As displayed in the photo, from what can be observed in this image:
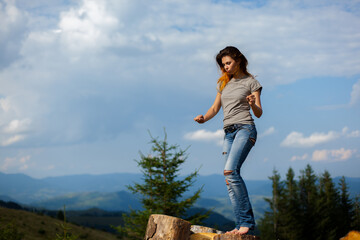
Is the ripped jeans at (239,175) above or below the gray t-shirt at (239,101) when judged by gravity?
below

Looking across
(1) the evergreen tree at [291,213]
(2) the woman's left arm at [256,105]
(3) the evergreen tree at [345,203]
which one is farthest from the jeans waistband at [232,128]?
(3) the evergreen tree at [345,203]

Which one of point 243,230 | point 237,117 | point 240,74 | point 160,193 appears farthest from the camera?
point 160,193

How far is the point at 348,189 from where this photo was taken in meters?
60.9

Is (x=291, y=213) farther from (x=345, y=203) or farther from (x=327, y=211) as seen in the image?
(x=345, y=203)

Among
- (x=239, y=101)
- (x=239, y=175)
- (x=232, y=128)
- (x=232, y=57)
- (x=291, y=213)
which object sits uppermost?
(x=232, y=57)

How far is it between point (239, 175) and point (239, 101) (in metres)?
1.23

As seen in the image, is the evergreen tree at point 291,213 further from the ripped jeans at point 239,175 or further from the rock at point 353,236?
the ripped jeans at point 239,175

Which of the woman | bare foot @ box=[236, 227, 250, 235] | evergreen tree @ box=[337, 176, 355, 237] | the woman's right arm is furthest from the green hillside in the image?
bare foot @ box=[236, 227, 250, 235]

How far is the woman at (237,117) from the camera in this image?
5.79 m

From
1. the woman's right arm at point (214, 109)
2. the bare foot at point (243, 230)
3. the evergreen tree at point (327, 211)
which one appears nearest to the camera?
the bare foot at point (243, 230)

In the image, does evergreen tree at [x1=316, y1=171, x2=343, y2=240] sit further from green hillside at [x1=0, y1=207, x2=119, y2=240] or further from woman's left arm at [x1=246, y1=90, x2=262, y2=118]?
woman's left arm at [x1=246, y1=90, x2=262, y2=118]

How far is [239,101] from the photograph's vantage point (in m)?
6.05

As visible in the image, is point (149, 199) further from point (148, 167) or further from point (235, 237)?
point (235, 237)

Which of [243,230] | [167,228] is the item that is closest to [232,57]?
[243,230]
